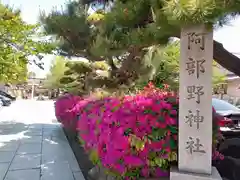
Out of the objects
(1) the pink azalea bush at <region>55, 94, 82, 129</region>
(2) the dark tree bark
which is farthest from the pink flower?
(1) the pink azalea bush at <region>55, 94, 82, 129</region>

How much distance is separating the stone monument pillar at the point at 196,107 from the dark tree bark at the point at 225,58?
3.72ft

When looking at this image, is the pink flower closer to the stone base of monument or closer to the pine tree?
the stone base of monument

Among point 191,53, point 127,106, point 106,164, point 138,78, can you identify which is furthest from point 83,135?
point 138,78

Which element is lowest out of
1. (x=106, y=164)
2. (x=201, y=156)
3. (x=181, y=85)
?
(x=106, y=164)

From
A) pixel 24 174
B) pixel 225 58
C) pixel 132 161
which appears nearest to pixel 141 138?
pixel 132 161

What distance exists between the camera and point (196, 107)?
2.29 meters

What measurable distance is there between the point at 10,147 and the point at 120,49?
11.9 ft

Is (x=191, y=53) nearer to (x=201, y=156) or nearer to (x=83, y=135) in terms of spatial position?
(x=201, y=156)

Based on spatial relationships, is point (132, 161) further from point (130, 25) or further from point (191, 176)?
point (130, 25)

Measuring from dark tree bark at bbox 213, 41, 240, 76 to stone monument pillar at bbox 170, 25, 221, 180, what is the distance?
1.13m

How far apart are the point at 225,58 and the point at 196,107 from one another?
5.11ft

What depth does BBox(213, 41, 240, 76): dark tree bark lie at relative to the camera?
3297 millimetres

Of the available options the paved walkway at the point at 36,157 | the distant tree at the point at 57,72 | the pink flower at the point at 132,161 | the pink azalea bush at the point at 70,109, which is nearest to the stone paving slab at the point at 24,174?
the paved walkway at the point at 36,157

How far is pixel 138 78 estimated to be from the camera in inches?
257
